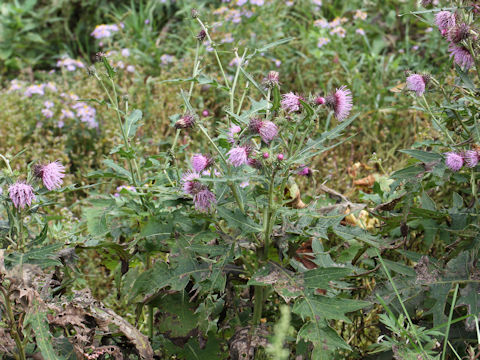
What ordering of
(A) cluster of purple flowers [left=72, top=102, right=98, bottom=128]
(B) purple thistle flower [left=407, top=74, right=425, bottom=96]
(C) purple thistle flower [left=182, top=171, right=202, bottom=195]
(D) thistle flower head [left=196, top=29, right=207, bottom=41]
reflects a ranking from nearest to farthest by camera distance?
(C) purple thistle flower [left=182, top=171, right=202, bottom=195] → (B) purple thistle flower [left=407, top=74, right=425, bottom=96] → (D) thistle flower head [left=196, top=29, right=207, bottom=41] → (A) cluster of purple flowers [left=72, top=102, right=98, bottom=128]

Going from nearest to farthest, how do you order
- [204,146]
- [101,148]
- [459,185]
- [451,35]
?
1. [451,35]
2. [459,185]
3. [204,146]
4. [101,148]

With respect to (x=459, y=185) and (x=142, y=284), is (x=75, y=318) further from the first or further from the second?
(x=459, y=185)

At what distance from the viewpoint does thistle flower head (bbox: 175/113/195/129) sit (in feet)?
5.19

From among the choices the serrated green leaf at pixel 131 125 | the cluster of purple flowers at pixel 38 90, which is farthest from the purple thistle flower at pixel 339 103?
the cluster of purple flowers at pixel 38 90

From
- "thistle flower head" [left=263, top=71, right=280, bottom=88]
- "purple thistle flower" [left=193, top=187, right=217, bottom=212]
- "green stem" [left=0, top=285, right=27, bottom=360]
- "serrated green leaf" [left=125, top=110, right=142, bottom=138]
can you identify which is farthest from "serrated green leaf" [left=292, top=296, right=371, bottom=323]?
"serrated green leaf" [left=125, top=110, right=142, bottom=138]

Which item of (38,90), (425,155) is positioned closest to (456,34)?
(425,155)

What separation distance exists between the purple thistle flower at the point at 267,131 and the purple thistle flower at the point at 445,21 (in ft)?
2.28

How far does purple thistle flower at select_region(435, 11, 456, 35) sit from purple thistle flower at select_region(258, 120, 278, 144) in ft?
2.28

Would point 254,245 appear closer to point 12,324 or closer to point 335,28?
point 12,324

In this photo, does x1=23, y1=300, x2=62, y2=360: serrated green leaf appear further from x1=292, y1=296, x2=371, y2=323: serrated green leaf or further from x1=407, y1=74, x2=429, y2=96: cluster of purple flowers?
x1=407, y1=74, x2=429, y2=96: cluster of purple flowers

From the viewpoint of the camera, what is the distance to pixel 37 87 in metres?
3.85

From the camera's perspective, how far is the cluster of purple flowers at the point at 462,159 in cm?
162

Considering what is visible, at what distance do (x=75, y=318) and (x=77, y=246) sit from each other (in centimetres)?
31

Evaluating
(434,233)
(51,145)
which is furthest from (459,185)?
(51,145)
